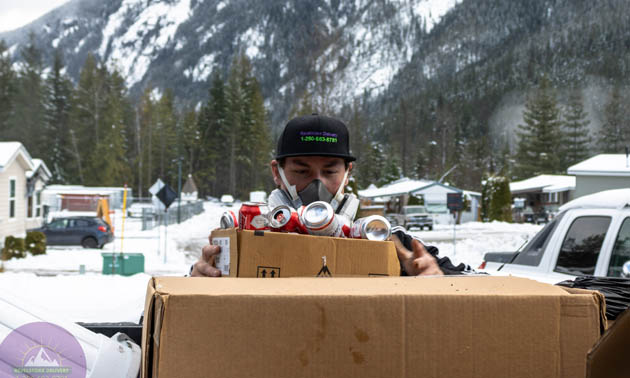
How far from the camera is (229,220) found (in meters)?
1.96

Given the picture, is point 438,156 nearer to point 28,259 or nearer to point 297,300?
point 28,259

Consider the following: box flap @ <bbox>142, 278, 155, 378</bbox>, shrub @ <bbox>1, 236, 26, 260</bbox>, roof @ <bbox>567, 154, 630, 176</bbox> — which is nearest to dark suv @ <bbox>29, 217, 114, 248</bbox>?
shrub @ <bbox>1, 236, 26, 260</bbox>

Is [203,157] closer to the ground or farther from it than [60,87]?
closer to the ground

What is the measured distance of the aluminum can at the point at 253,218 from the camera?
5.70ft

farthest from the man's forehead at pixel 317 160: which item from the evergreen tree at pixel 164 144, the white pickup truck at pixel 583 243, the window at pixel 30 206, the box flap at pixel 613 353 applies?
the evergreen tree at pixel 164 144

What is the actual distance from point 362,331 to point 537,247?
17.4 ft

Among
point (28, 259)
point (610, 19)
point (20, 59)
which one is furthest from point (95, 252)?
point (610, 19)

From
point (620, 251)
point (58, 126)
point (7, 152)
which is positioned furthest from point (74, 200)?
point (620, 251)

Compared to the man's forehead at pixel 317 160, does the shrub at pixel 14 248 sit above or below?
below

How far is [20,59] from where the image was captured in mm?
74000

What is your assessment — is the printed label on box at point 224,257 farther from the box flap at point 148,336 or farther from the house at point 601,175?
the house at point 601,175

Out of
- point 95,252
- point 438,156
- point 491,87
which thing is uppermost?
point 491,87

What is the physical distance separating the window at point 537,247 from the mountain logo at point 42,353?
520 cm

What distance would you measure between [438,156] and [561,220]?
8486 cm
